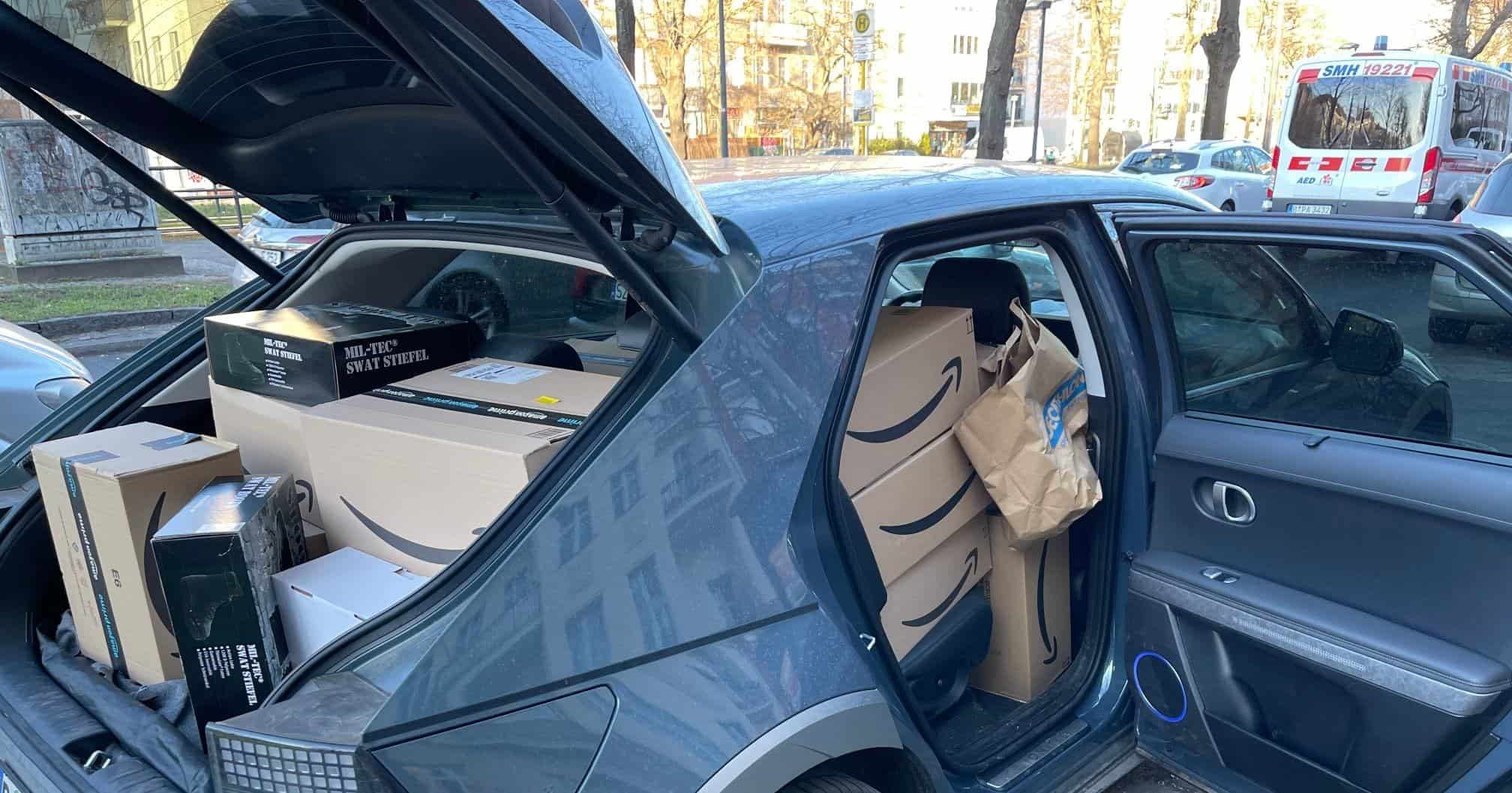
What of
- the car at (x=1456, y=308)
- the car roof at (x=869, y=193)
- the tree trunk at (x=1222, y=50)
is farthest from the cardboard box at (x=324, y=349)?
the tree trunk at (x=1222, y=50)

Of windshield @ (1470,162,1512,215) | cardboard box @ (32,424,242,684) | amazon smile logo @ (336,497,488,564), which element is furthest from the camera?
windshield @ (1470,162,1512,215)

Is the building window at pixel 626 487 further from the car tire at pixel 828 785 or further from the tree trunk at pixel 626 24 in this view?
the tree trunk at pixel 626 24

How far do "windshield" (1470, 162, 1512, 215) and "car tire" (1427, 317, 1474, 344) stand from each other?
269 inches

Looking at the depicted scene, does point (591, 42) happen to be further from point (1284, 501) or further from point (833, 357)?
point (1284, 501)

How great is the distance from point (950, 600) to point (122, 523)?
1739 millimetres

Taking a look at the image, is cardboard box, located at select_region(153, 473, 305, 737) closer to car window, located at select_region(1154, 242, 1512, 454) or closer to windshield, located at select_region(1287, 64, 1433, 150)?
car window, located at select_region(1154, 242, 1512, 454)

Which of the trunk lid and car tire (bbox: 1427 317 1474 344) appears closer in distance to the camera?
the trunk lid

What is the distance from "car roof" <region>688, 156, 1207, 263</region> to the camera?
1652 millimetres

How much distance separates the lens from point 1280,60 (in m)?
55.7

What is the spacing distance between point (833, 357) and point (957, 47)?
60.9m

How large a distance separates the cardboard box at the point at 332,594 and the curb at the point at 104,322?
288 inches

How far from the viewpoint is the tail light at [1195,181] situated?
1591 cm

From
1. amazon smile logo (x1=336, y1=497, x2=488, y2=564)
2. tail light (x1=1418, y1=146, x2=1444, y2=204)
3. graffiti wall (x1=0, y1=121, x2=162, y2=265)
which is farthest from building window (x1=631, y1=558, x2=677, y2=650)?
tail light (x1=1418, y1=146, x2=1444, y2=204)

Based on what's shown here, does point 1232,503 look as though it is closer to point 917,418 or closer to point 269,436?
point 917,418
